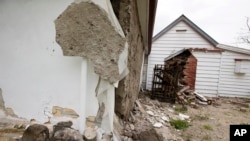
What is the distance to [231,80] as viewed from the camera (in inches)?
331

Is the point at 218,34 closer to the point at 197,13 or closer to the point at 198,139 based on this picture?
the point at 197,13

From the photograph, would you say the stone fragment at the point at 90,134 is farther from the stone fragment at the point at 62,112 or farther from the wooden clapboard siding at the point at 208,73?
the wooden clapboard siding at the point at 208,73

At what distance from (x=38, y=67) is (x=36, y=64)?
4cm

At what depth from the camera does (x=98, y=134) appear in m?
1.59

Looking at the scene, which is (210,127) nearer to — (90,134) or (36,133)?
(90,134)

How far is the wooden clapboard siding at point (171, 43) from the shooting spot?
8.75 metres

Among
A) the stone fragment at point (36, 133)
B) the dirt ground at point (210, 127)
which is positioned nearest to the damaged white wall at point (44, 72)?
the stone fragment at point (36, 133)

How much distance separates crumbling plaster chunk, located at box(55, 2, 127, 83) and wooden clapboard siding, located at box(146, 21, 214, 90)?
7.55 meters

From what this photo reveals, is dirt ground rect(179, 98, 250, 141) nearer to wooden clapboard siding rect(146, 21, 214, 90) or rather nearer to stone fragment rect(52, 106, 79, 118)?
stone fragment rect(52, 106, 79, 118)

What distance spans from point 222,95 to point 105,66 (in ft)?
28.5

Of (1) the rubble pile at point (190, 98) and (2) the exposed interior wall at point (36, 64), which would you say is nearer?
(2) the exposed interior wall at point (36, 64)

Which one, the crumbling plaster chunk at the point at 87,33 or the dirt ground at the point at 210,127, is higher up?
the crumbling plaster chunk at the point at 87,33

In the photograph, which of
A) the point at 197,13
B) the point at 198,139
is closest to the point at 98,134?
the point at 198,139

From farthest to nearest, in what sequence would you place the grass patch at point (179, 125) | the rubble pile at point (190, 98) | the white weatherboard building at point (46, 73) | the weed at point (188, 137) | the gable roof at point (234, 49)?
the gable roof at point (234, 49) < the rubble pile at point (190, 98) < the grass patch at point (179, 125) < the weed at point (188, 137) < the white weatherboard building at point (46, 73)
